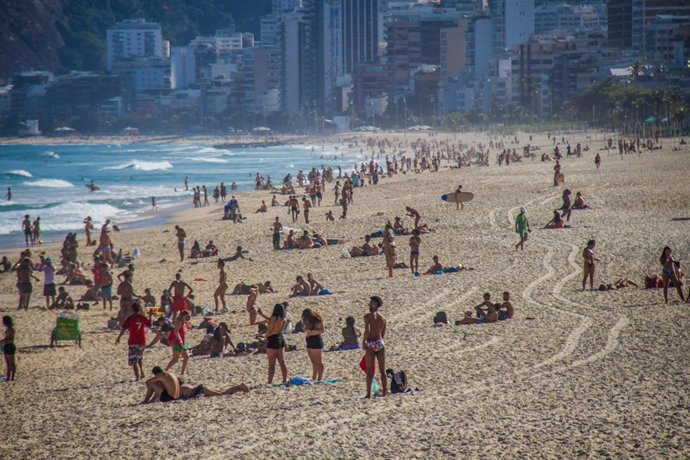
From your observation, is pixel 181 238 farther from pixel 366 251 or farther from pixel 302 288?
pixel 302 288

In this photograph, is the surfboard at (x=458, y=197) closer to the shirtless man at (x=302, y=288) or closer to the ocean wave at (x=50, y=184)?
A: the shirtless man at (x=302, y=288)

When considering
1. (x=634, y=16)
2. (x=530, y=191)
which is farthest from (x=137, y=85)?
(x=530, y=191)

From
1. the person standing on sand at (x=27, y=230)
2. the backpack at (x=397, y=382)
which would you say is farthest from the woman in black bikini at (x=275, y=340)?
the person standing on sand at (x=27, y=230)

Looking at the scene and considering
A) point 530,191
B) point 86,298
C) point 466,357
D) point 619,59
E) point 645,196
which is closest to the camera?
point 466,357

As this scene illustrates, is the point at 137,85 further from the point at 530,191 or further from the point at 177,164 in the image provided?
the point at 530,191

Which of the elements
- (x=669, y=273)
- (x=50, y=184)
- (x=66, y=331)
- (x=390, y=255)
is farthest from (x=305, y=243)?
(x=50, y=184)
